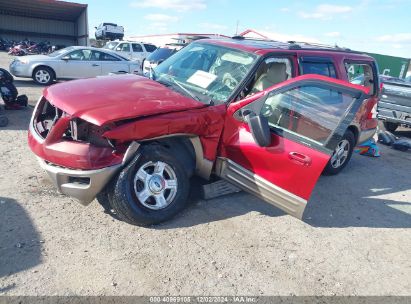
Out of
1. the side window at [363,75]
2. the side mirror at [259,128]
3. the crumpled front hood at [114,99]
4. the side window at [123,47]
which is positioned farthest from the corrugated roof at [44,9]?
the side mirror at [259,128]

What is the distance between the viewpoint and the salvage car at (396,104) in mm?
8672

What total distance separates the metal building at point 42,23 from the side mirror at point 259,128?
24137 millimetres

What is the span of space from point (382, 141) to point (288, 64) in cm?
537

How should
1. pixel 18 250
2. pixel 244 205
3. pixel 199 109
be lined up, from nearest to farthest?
pixel 18 250, pixel 199 109, pixel 244 205

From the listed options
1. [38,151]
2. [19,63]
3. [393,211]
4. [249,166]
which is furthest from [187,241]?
[19,63]

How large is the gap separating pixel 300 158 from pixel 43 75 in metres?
11.0

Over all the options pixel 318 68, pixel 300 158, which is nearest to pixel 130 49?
pixel 318 68

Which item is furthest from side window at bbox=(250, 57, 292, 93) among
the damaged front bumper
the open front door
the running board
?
the damaged front bumper

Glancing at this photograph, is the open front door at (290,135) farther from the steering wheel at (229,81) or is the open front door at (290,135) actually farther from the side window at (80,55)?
the side window at (80,55)

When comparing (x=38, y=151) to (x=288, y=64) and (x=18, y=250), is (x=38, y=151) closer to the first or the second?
(x=18, y=250)

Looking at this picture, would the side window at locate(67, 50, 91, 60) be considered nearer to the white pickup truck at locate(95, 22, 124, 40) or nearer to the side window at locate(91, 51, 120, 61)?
the side window at locate(91, 51, 120, 61)

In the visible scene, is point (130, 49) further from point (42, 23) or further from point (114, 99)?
point (42, 23)

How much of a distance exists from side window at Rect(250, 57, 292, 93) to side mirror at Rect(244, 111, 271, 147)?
2.40 ft

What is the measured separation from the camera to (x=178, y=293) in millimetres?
2750
